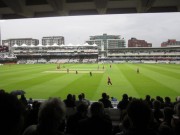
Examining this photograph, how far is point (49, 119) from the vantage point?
198 centimetres

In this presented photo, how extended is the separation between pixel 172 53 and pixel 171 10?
4107 inches

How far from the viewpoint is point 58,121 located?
200 centimetres

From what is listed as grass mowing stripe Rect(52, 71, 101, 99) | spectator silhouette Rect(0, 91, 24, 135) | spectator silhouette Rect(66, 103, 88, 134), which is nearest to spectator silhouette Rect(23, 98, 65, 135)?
spectator silhouette Rect(0, 91, 24, 135)

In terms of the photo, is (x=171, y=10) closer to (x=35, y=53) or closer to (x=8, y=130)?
(x=8, y=130)

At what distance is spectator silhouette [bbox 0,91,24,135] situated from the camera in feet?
4.92

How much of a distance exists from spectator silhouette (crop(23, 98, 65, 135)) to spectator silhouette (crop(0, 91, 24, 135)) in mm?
438

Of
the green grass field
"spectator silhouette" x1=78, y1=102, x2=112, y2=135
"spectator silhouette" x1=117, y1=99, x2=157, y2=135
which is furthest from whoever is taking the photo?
the green grass field

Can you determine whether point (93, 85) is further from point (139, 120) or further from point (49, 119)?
point (49, 119)

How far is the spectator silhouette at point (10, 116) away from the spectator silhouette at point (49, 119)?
1.44ft

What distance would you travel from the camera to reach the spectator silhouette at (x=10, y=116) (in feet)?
4.92

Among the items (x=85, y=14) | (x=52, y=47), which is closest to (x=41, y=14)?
(x=85, y=14)

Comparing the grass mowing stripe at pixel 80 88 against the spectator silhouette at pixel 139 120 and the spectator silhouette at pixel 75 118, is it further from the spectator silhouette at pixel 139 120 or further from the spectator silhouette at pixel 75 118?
the spectator silhouette at pixel 139 120

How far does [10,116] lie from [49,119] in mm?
527

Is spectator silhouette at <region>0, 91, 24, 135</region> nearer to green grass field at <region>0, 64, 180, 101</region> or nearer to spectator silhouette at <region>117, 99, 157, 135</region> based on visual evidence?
spectator silhouette at <region>117, 99, 157, 135</region>
